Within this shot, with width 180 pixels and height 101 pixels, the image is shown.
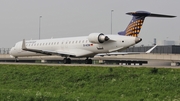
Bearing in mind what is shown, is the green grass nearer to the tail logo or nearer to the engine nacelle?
the engine nacelle

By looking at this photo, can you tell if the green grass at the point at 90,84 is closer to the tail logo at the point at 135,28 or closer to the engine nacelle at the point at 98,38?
the engine nacelle at the point at 98,38

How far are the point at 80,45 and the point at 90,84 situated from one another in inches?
775

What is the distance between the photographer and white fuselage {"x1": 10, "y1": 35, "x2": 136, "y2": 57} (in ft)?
125

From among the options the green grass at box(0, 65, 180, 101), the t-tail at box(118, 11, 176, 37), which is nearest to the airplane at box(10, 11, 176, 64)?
the t-tail at box(118, 11, 176, 37)

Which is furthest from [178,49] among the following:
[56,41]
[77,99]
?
[77,99]

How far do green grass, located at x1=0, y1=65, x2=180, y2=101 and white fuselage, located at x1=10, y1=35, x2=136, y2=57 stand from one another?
11.6 metres

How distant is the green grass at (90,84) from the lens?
61.1ft

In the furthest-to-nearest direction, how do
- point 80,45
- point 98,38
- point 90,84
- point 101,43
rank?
1. point 80,45
2. point 101,43
3. point 98,38
4. point 90,84

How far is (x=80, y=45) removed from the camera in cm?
4175

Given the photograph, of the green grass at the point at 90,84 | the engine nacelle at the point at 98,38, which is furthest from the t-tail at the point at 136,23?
the green grass at the point at 90,84

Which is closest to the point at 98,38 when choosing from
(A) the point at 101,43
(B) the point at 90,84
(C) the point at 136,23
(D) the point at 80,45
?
(A) the point at 101,43

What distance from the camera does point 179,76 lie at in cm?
2141

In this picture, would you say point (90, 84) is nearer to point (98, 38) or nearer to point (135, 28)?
point (98, 38)

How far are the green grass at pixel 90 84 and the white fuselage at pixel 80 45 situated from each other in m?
11.6
